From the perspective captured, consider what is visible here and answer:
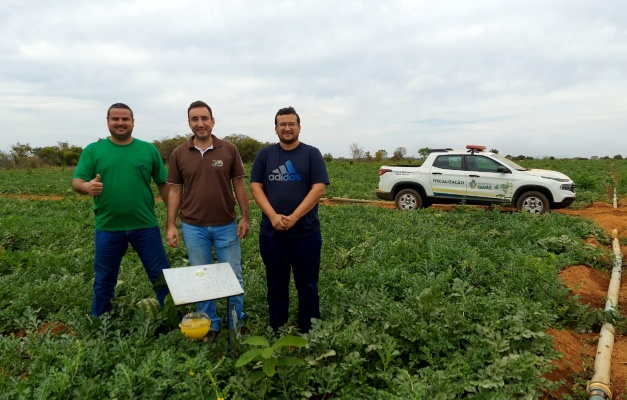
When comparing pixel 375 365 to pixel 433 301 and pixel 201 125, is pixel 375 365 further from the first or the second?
pixel 201 125

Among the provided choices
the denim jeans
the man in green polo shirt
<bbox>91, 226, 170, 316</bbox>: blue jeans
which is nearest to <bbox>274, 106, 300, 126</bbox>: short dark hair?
the denim jeans

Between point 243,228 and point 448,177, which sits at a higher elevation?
point 448,177

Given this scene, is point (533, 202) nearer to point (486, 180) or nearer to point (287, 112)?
point (486, 180)

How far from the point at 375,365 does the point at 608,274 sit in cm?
464

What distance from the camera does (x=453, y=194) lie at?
11008mm

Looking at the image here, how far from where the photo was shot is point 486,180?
1063 cm

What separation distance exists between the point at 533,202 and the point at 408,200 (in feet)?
9.90

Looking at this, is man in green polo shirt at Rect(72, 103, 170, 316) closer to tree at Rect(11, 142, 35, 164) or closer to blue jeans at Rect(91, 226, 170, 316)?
blue jeans at Rect(91, 226, 170, 316)

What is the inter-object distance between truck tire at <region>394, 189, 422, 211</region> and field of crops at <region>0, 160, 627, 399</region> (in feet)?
16.1

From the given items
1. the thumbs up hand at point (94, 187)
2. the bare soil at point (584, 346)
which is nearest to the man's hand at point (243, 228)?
the thumbs up hand at point (94, 187)

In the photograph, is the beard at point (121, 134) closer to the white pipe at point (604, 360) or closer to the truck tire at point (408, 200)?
the white pipe at point (604, 360)

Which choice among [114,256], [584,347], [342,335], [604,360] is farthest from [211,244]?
[584,347]

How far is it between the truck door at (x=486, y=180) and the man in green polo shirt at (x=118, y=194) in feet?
28.3

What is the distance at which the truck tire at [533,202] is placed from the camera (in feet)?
34.1
